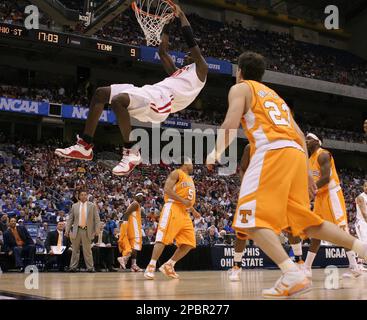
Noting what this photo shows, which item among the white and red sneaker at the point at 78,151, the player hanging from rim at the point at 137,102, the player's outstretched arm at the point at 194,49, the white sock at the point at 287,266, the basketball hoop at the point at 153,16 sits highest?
the basketball hoop at the point at 153,16

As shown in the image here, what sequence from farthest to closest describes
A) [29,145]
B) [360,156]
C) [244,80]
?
[360,156] → [29,145] → [244,80]

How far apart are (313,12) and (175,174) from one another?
3543 centimetres

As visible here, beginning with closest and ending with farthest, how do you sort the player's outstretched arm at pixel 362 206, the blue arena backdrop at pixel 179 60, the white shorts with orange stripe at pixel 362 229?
the player's outstretched arm at pixel 362 206, the white shorts with orange stripe at pixel 362 229, the blue arena backdrop at pixel 179 60

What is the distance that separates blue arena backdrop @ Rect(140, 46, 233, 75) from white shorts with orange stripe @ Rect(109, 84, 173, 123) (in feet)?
67.5

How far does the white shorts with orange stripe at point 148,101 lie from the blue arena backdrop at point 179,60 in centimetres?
2056

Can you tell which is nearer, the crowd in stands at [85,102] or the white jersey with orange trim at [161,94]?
the white jersey with orange trim at [161,94]

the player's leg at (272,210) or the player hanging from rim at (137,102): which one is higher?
the player hanging from rim at (137,102)

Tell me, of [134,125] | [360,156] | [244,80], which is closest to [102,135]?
[134,125]

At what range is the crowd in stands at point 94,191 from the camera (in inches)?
680

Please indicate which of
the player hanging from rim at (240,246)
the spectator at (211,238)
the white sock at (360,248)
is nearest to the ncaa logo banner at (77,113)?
the spectator at (211,238)

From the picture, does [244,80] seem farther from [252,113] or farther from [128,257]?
[128,257]

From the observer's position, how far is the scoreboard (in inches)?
910

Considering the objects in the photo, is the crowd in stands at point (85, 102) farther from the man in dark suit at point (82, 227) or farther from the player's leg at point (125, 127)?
the player's leg at point (125, 127)
